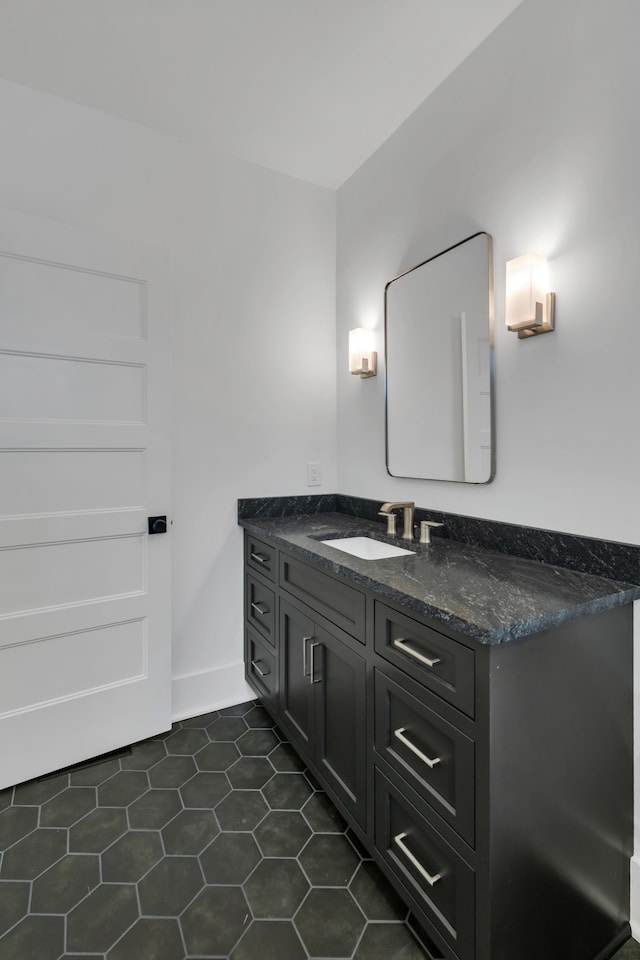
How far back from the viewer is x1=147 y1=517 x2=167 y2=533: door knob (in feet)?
6.93

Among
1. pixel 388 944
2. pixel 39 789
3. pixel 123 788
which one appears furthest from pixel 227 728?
pixel 388 944

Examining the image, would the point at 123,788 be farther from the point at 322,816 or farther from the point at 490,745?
the point at 490,745

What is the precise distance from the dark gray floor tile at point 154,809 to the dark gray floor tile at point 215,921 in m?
0.35

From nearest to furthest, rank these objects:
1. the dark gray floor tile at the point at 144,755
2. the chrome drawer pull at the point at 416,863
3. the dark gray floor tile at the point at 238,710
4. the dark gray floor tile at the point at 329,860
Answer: the chrome drawer pull at the point at 416,863, the dark gray floor tile at the point at 329,860, the dark gray floor tile at the point at 144,755, the dark gray floor tile at the point at 238,710

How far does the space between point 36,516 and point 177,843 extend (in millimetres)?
1279

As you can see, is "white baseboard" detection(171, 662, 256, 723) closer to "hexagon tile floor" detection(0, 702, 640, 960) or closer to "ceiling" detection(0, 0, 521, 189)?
"hexagon tile floor" detection(0, 702, 640, 960)

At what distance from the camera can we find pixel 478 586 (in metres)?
1.32

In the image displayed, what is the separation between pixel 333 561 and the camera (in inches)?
62.0

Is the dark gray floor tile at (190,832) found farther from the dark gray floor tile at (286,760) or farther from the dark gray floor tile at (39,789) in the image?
the dark gray floor tile at (39,789)

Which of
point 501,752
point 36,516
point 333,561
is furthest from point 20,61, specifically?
point 501,752

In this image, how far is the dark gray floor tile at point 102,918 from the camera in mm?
1216

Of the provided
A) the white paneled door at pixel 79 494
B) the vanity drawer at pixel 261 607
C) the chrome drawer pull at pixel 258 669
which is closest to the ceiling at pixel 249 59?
the white paneled door at pixel 79 494

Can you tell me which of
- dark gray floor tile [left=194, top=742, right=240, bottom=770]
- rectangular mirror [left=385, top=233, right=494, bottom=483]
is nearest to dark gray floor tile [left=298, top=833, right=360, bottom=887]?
dark gray floor tile [left=194, top=742, right=240, bottom=770]

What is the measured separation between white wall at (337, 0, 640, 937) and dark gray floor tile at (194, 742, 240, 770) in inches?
54.5
